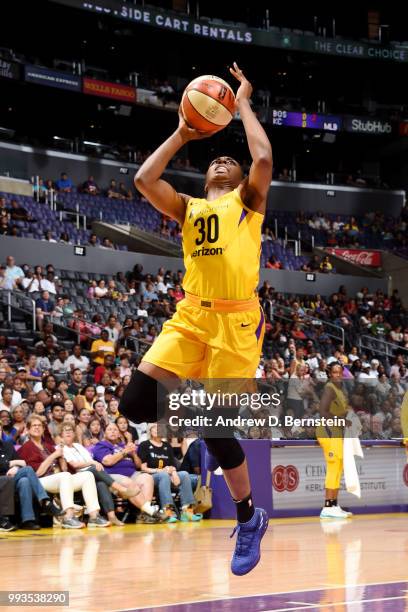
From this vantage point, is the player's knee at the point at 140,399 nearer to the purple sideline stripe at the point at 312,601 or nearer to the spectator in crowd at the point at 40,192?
the purple sideline stripe at the point at 312,601

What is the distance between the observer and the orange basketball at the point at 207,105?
18.7 ft

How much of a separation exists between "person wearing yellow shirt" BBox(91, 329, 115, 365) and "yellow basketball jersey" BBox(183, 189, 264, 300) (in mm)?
12687

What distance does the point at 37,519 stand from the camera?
11.7 m

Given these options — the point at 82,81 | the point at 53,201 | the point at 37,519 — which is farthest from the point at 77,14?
the point at 37,519

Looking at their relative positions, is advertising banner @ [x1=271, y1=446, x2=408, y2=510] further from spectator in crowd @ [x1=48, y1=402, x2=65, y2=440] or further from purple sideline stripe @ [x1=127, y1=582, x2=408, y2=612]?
purple sideline stripe @ [x1=127, y1=582, x2=408, y2=612]

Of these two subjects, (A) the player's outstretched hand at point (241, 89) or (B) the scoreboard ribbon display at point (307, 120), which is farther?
(B) the scoreboard ribbon display at point (307, 120)

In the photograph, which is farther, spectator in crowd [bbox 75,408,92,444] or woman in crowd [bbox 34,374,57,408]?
woman in crowd [bbox 34,374,57,408]

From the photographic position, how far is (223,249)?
575 centimetres

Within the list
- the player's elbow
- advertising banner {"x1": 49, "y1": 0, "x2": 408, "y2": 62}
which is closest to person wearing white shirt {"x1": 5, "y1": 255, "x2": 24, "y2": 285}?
advertising banner {"x1": 49, "y1": 0, "x2": 408, "y2": 62}

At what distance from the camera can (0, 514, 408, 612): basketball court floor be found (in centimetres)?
634

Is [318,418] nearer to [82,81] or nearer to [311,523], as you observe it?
[311,523]

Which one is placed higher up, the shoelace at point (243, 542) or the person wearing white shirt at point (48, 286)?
the person wearing white shirt at point (48, 286)

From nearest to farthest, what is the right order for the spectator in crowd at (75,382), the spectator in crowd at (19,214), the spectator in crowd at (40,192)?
1. the spectator in crowd at (75,382)
2. the spectator in crowd at (19,214)
3. the spectator in crowd at (40,192)

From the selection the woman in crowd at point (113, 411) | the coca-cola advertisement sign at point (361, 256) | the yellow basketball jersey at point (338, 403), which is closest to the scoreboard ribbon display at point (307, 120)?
the coca-cola advertisement sign at point (361, 256)
